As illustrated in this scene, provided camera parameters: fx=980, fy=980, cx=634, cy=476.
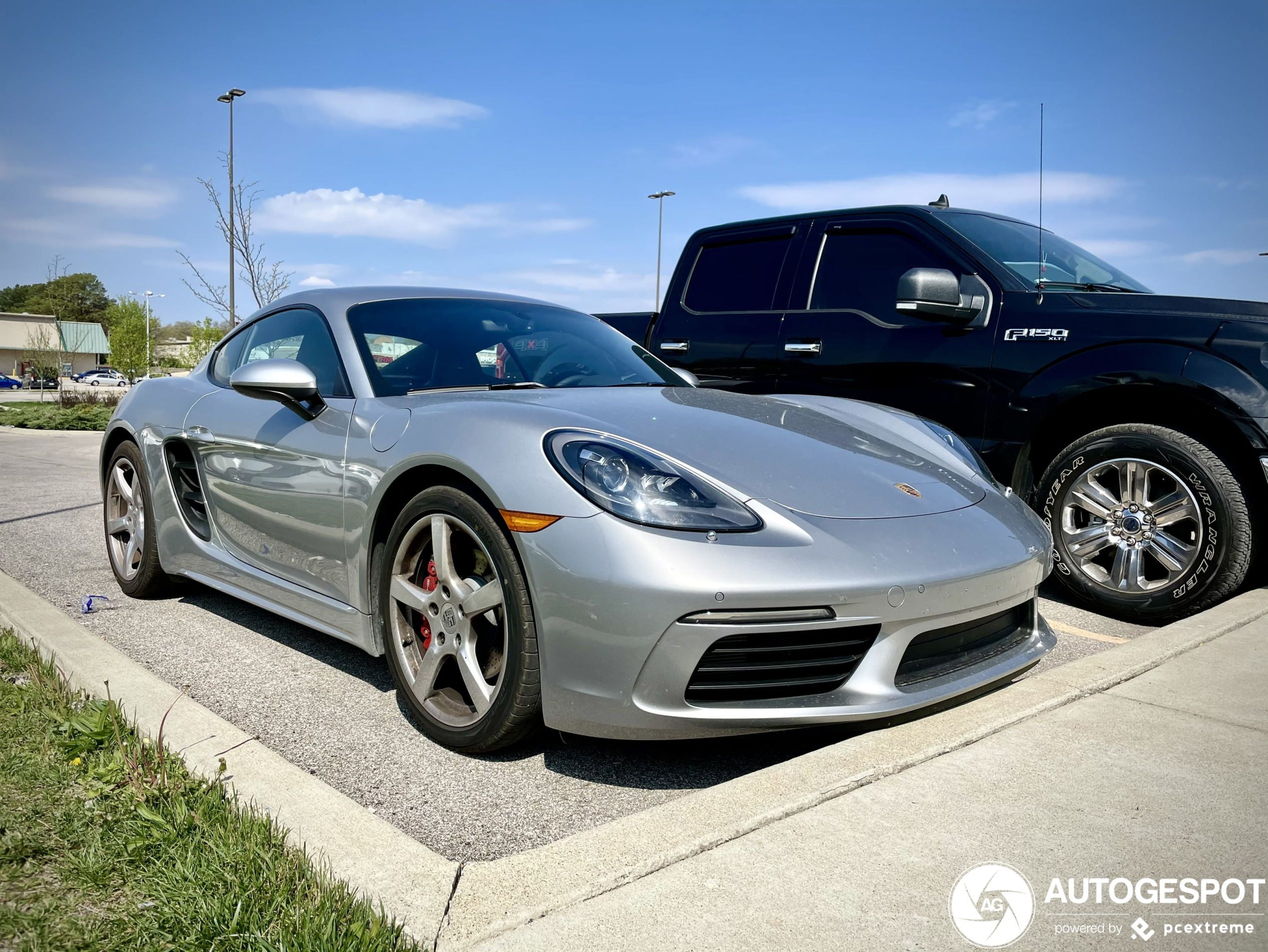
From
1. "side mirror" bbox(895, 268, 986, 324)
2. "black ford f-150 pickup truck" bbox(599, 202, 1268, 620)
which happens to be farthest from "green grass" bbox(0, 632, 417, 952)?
"side mirror" bbox(895, 268, 986, 324)

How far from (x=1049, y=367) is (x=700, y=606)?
2.81m

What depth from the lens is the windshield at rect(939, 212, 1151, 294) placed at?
475 cm

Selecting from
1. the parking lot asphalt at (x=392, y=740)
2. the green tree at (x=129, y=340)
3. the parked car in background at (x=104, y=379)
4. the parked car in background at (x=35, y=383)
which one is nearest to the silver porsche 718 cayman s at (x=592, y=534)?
A: the parking lot asphalt at (x=392, y=740)

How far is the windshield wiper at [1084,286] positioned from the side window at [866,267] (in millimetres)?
434

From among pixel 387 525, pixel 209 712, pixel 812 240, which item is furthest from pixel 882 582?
pixel 812 240

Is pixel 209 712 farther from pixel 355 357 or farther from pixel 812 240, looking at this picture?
pixel 812 240

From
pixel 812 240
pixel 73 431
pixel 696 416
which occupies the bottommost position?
pixel 73 431

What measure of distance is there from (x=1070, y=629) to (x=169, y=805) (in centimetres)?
345

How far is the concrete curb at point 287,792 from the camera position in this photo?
1810 mm

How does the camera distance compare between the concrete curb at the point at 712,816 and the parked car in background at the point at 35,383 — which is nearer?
the concrete curb at the point at 712,816

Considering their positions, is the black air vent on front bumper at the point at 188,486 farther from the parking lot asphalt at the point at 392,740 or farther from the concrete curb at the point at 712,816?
the concrete curb at the point at 712,816

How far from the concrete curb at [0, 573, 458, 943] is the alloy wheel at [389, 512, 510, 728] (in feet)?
1.55

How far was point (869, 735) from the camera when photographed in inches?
96.9

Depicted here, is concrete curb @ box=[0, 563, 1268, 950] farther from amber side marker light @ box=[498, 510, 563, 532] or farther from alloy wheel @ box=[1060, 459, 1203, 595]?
alloy wheel @ box=[1060, 459, 1203, 595]
